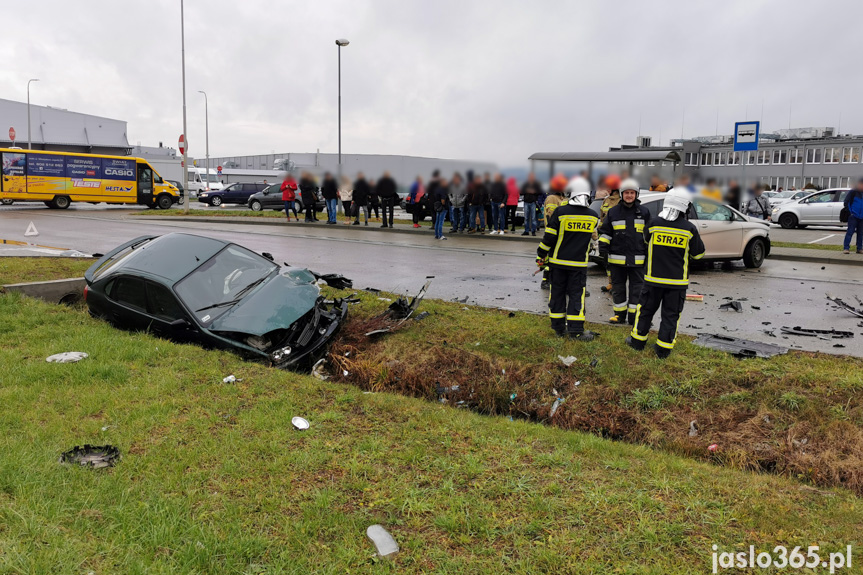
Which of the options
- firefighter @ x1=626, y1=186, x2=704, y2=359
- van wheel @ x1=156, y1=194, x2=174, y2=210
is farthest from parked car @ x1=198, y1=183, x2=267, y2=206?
firefighter @ x1=626, y1=186, x2=704, y2=359

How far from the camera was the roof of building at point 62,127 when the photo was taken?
63.7m

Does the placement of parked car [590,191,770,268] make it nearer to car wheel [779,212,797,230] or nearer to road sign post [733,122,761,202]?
road sign post [733,122,761,202]

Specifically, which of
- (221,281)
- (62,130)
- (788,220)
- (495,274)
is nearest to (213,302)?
(221,281)

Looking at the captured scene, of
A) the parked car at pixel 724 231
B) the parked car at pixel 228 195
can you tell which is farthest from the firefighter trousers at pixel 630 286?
the parked car at pixel 228 195

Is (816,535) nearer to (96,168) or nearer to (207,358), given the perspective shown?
(207,358)

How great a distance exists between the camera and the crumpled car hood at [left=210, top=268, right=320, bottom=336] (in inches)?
232

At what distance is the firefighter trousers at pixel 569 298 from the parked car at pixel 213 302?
240 cm

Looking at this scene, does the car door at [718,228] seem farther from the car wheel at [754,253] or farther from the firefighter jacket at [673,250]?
the firefighter jacket at [673,250]

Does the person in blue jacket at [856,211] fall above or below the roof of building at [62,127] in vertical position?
below

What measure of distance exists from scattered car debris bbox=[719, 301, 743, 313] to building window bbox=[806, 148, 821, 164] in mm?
54001

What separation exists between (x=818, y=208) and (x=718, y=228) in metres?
15.3

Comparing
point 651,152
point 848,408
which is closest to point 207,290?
point 848,408

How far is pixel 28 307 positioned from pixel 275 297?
10.3ft

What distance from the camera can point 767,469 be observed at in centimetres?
448
